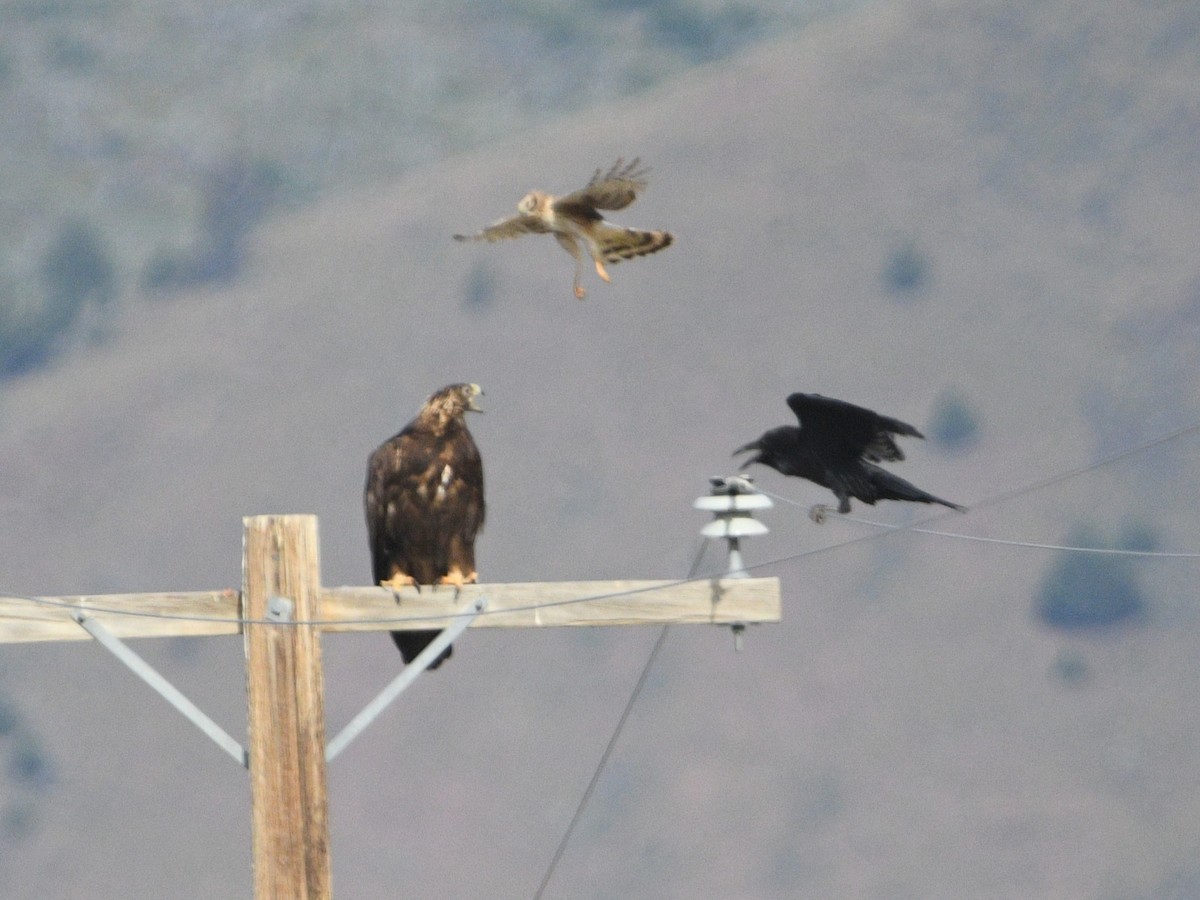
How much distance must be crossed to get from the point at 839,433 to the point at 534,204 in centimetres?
154

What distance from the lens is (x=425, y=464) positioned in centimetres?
690

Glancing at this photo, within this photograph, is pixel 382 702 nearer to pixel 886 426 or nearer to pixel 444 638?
pixel 444 638

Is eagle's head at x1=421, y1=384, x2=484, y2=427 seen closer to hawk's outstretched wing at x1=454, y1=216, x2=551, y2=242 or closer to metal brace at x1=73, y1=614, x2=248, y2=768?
hawk's outstretched wing at x1=454, y1=216, x2=551, y2=242

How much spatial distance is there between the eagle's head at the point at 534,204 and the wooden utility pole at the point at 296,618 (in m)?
1.50

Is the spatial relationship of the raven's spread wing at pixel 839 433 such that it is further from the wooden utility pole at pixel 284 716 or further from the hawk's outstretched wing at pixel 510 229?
the wooden utility pole at pixel 284 716

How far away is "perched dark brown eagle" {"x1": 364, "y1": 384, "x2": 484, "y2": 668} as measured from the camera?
688cm

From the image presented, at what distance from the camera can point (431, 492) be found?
689cm

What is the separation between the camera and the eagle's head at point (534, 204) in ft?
21.1

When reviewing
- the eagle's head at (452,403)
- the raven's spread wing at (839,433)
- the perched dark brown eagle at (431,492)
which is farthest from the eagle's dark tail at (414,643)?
the raven's spread wing at (839,433)

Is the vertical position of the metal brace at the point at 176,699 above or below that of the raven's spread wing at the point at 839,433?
below

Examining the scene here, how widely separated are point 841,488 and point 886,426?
0.65m

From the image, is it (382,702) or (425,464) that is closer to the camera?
(382,702)

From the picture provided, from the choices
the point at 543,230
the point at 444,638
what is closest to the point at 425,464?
the point at 543,230

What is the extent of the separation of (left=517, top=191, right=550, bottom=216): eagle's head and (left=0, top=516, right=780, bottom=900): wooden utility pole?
150cm
